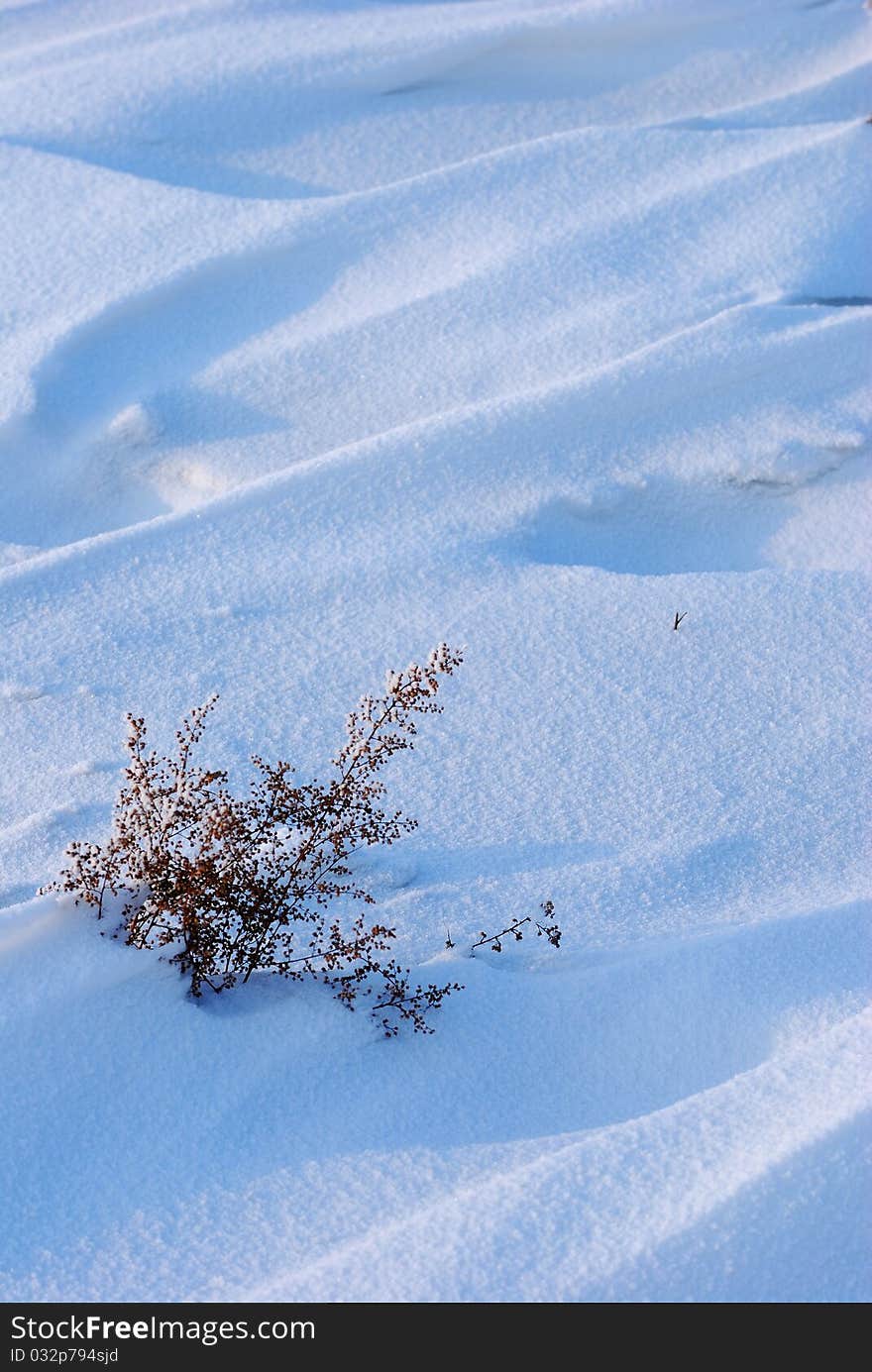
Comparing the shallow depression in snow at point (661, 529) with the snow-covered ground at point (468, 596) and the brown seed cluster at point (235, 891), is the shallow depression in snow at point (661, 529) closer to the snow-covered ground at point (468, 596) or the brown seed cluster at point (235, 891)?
the snow-covered ground at point (468, 596)

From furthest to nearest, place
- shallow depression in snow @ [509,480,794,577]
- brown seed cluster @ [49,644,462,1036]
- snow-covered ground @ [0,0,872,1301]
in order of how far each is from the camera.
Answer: shallow depression in snow @ [509,480,794,577]
brown seed cluster @ [49,644,462,1036]
snow-covered ground @ [0,0,872,1301]

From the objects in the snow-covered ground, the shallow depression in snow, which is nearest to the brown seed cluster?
the snow-covered ground

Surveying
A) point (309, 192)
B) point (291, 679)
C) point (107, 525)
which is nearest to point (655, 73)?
point (309, 192)

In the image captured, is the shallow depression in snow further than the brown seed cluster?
Yes

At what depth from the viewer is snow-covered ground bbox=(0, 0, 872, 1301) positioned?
1.70 meters

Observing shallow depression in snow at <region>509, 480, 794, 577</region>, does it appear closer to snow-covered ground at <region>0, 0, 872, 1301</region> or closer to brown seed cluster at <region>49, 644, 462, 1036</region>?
snow-covered ground at <region>0, 0, 872, 1301</region>

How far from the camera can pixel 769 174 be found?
12.4 feet

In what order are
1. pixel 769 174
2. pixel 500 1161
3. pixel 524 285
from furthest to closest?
pixel 769 174 → pixel 524 285 → pixel 500 1161

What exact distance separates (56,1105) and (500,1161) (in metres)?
0.57

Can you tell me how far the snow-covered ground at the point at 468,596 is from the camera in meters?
1.70

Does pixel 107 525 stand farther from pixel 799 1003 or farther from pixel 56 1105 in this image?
pixel 799 1003

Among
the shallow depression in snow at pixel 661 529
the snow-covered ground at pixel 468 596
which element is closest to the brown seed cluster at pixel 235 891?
the snow-covered ground at pixel 468 596

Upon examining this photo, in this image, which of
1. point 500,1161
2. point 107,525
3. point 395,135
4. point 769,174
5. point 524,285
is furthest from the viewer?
point 395,135

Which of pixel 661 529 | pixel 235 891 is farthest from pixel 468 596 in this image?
pixel 235 891
